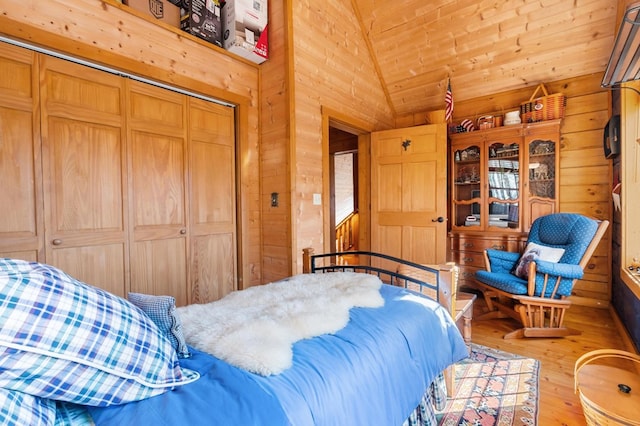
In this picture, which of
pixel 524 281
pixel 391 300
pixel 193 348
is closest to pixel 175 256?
pixel 193 348

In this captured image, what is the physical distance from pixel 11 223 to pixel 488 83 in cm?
455

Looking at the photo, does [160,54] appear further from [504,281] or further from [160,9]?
[504,281]

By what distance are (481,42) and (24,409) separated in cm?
422

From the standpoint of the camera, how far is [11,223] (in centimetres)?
168

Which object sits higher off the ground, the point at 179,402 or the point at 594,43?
the point at 594,43

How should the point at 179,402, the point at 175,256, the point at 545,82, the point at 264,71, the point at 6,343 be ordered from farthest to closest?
the point at 545,82
the point at 264,71
the point at 175,256
the point at 179,402
the point at 6,343

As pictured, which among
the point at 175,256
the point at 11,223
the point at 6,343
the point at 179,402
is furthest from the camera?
the point at 175,256

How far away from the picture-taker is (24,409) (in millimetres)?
554

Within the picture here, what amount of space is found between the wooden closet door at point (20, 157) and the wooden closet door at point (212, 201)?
0.93 meters

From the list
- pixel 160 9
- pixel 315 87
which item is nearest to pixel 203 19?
pixel 160 9

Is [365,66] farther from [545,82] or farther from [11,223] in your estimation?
[11,223]

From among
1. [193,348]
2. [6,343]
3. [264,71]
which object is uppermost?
[264,71]

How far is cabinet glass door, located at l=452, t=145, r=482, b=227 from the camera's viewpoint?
12.1 feet

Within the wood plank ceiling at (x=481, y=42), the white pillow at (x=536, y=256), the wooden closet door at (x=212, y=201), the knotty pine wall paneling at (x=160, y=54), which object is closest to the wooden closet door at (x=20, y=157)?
the knotty pine wall paneling at (x=160, y=54)
